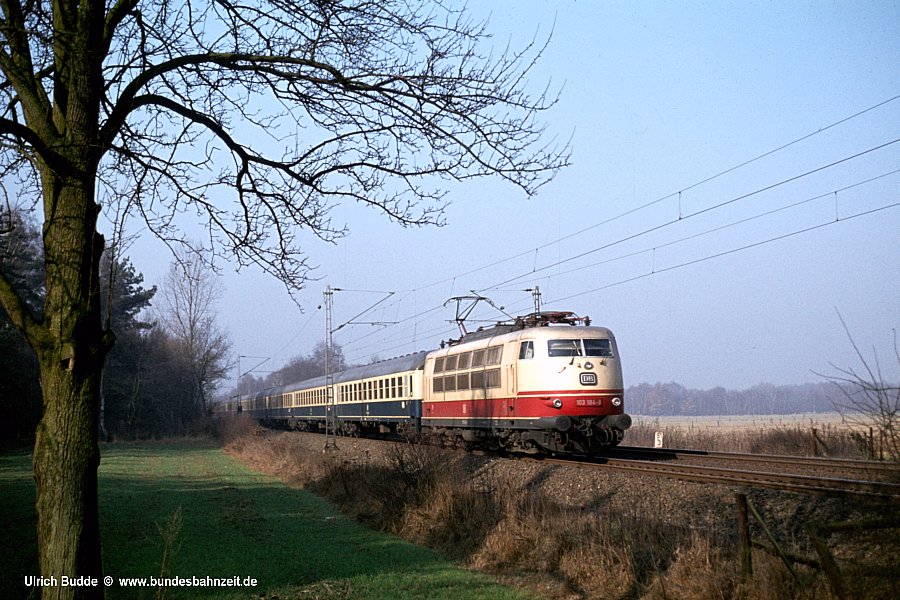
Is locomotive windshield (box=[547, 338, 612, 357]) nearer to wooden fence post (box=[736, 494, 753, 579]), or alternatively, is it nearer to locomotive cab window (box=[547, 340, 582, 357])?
locomotive cab window (box=[547, 340, 582, 357])

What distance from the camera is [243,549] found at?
11.8m

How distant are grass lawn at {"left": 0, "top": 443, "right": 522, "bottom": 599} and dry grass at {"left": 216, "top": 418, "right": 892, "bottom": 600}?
56 centimetres

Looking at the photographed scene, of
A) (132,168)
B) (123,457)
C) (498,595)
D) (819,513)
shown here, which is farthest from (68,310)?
(123,457)

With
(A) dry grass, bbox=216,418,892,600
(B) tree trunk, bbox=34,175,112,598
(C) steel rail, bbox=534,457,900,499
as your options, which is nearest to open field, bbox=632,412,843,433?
(C) steel rail, bbox=534,457,900,499

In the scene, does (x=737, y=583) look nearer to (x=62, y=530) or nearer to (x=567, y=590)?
(x=567, y=590)

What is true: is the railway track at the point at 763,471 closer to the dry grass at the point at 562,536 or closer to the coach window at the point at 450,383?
the dry grass at the point at 562,536

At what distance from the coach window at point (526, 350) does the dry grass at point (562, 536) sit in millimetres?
3648

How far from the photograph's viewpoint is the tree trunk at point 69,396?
5996 millimetres

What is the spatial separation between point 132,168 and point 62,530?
3942 millimetres

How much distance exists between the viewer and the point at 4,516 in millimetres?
15602

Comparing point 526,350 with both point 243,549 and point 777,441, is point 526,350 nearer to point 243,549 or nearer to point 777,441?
point 777,441

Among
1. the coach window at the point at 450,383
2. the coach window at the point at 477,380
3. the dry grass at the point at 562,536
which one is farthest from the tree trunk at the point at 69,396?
the coach window at the point at 450,383

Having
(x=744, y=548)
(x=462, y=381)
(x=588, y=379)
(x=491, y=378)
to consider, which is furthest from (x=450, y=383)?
(x=744, y=548)

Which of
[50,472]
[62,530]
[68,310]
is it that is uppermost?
[68,310]
